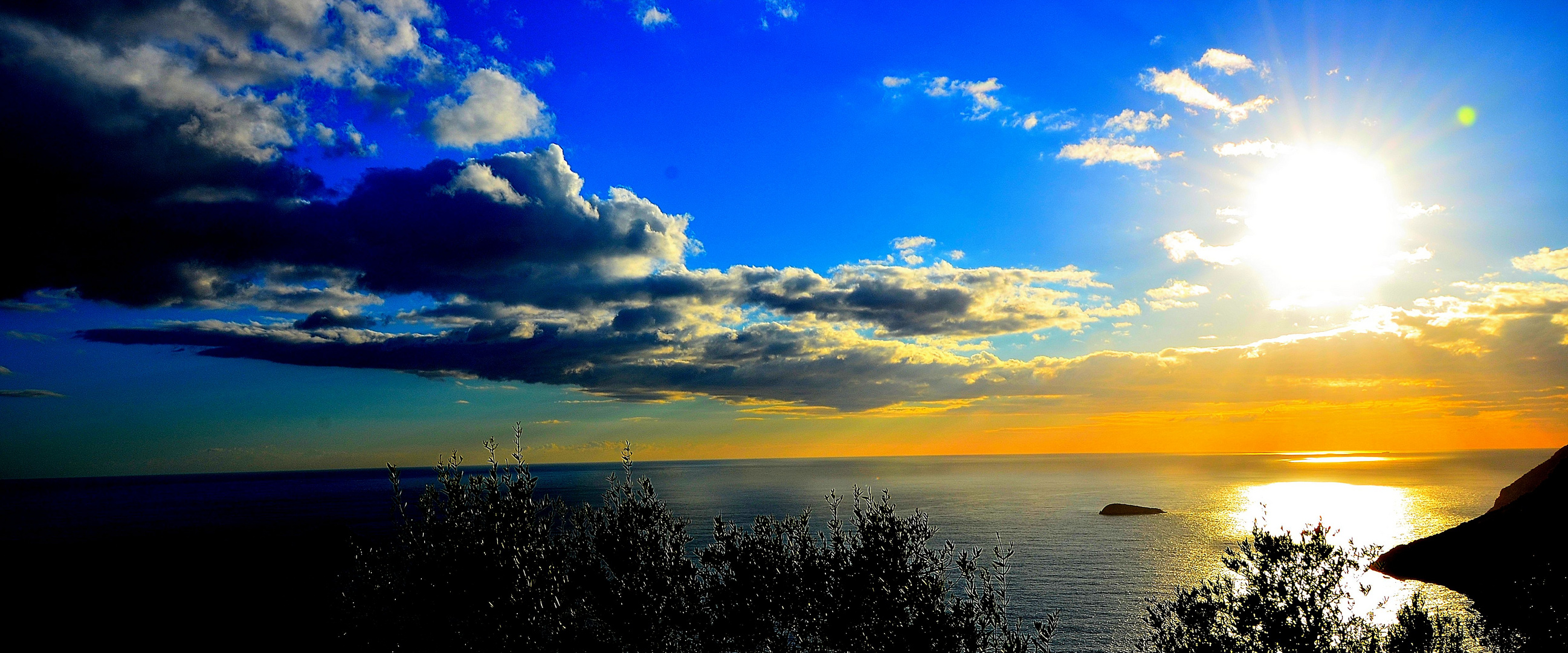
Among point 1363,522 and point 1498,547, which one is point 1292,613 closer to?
point 1498,547

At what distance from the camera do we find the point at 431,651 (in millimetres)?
23938

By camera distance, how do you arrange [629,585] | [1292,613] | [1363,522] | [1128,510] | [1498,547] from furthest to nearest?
[1128,510] < [1363,522] < [1498,547] < [629,585] < [1292,613]

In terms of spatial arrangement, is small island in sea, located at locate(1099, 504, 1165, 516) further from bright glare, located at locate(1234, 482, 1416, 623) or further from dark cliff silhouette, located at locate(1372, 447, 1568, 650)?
dark cliff silhouette, located at locate(1372, 447, 1568, 650)

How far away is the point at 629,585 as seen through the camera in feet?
88.6

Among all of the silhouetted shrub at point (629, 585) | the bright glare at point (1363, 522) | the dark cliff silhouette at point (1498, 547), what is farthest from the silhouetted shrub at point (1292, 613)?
the bright glare at point (1363, 522)

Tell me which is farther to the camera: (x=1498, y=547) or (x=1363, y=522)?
(x=1363, y=522)

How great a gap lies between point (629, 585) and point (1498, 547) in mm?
98069

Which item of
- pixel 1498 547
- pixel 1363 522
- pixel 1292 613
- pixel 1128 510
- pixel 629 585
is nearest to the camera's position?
pixel 1292 613

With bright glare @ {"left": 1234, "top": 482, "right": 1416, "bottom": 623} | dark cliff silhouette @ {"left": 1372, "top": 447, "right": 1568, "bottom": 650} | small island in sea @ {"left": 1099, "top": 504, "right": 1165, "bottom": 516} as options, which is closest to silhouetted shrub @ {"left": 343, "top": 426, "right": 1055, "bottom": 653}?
dark cliff silhouette @ {"left": 1372, "top": 447, "right": 1568, "bottom": 650}

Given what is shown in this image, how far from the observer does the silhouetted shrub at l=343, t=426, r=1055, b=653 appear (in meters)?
24.3

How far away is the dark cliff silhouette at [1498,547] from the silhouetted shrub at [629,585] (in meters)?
40.4

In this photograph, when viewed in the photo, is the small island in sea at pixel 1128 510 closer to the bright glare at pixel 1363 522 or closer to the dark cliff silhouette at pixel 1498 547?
the bright glare at pixel 1363 522

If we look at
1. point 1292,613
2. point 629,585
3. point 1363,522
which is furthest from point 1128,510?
point 629,585

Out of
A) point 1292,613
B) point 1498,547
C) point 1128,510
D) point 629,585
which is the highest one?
point 629,585
